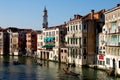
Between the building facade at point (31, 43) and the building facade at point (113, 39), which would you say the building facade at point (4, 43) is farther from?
the building facade at point (113, 39)

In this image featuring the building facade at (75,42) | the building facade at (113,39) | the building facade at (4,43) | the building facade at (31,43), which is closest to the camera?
the building facade at (113,39)

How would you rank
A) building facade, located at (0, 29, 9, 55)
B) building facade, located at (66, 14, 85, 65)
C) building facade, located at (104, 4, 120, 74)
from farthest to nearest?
building facade, located at (0, 29, 9, 55) < building facade, located at (66, 14, 85, 65) < building facade, located at (104, 4, 120, 74)

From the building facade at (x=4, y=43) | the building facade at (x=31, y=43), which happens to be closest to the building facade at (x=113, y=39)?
the building facade at (x=31, y=43)

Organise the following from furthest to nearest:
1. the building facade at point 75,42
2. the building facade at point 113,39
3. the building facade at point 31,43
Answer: the building facade at point 31,43, the building facade at point 75,42, the building facade at point 113,39

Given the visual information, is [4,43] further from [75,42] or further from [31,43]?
[75,42]

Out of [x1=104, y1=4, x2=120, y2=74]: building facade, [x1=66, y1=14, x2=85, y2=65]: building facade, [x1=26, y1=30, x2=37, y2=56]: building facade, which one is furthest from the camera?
[x1=26, y1=30, x2=37, y2=56]: building facade

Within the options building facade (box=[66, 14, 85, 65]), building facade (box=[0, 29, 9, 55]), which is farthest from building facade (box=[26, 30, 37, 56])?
building facade (box=[66, 14, 85, 65])

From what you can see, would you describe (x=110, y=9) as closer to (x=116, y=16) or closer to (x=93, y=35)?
(x=116, y=16)

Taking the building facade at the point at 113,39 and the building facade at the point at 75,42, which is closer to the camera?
the building facade at the point at 113,39

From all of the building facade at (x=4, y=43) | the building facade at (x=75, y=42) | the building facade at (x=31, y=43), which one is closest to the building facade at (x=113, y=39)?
the building facade at (x=75, y=42)

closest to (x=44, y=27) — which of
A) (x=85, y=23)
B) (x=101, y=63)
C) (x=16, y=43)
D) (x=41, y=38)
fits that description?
(x=41, y=38)

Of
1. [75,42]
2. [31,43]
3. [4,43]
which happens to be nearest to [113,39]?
[75,42]

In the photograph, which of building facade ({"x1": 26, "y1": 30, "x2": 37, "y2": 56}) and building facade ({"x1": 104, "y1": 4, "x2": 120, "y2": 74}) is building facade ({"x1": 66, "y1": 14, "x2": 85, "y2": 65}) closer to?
building facade ({"x1": 104, "y1": 4, "x2": 120, "y2": 74})

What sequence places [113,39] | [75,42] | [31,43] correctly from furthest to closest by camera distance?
[31,43] → [75,42] → [113,39]
